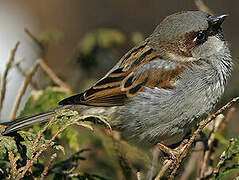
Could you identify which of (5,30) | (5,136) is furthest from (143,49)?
(5,30)

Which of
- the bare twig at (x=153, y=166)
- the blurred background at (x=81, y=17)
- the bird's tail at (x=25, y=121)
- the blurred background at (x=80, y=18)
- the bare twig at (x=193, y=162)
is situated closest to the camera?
the bird's tail at (x=25, y=121)

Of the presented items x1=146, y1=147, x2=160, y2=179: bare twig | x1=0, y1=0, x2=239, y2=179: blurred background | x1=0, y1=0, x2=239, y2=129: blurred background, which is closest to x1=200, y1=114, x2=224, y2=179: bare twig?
x1=146, y1=147, x2=160, y2=179: bare twig

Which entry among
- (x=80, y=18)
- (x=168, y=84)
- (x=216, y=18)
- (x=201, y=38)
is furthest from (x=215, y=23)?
(x=80, y=18)

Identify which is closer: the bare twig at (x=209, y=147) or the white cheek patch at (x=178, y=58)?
the bare twig at (x=209, y=147)

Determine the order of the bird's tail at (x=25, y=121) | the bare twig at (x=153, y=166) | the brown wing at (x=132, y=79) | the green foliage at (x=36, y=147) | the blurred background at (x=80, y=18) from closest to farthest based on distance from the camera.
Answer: the green foliage at (x=36, y=147) < the bird's tail at (x=25, y=121) < the bare twig at (x=153, y=166) < the brown wing at (x=132, y=79) < the blurred background at (x=80, y=18)

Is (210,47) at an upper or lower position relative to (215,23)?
lower

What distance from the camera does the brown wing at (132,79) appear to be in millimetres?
2881

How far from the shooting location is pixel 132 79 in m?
2.92

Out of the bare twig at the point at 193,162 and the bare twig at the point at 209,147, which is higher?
the bare twig at the point at 209,147

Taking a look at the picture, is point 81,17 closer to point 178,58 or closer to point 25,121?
point 178,58

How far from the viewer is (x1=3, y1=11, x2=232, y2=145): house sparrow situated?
276 cm

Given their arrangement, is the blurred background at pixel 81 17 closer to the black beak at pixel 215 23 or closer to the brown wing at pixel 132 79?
the brown wing at pixel 132 79

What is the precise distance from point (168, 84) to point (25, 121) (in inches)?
39.4

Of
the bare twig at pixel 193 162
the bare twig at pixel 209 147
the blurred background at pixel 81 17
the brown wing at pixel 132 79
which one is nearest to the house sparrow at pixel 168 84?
the brown wing at pixel 132 79
